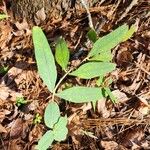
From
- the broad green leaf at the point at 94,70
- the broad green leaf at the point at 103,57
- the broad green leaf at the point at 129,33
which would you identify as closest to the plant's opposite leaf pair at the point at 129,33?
the broad green leaf at the point at 129,33

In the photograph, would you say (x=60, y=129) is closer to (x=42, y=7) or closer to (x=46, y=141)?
(x=46, y=141)

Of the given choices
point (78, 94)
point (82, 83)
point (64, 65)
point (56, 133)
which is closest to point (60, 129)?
point (56, 133)

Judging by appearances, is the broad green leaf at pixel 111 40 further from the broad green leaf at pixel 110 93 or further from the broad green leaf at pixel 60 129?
the broad green leaf at pixel 60 129

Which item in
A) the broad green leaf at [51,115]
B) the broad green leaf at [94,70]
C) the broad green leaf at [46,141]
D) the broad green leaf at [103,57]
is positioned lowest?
the broad green leaf at [46,141]

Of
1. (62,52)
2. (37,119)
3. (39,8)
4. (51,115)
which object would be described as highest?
(39,8)

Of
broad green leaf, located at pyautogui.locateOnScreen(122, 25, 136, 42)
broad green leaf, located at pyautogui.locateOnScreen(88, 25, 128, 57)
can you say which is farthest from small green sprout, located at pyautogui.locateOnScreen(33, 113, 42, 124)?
broad green leaf, located at pyautogui.locateOnScreen(122, 25, 136, 42)

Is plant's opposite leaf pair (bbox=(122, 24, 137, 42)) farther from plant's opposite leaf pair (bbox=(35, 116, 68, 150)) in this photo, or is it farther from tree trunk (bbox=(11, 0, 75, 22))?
plant's opposite leaf pair (bbox=(35, 116, 68, 150))

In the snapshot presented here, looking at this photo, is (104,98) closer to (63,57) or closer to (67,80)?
(67,80)

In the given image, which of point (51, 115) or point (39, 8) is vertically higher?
point (39, 8)
